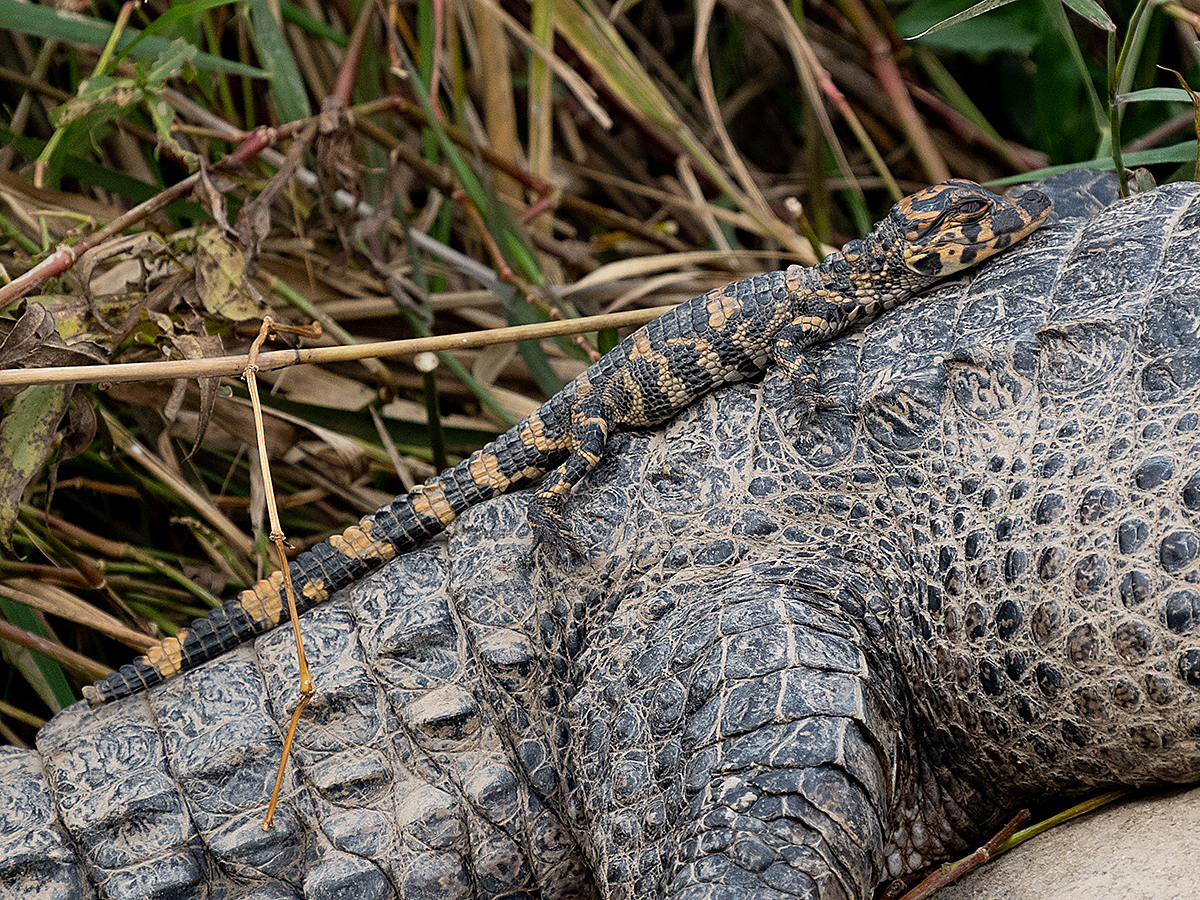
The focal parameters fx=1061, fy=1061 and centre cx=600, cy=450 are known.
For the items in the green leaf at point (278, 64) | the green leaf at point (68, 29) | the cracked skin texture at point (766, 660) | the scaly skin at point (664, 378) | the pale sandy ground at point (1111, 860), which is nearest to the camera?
the pale sandy ground at point (1111, 860)

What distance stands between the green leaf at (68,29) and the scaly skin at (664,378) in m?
1.34

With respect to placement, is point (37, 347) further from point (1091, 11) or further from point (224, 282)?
point (1091, 11)

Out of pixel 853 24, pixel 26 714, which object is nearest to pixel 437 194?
pixel 853 24

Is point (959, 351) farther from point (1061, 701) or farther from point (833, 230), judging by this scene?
point (833, 230)

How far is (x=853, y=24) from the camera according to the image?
3932 mm

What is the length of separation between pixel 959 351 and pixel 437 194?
2.16 meters

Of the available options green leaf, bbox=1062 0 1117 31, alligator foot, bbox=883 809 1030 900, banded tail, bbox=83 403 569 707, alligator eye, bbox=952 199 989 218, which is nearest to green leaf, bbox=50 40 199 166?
banded tail, bbox=83 403 569 707

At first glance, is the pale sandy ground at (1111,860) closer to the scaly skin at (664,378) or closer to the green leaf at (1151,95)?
the scaly skin at (664,378)

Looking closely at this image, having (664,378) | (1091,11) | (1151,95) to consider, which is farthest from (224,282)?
(1151,95)

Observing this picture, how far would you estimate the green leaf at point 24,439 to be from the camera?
241cm

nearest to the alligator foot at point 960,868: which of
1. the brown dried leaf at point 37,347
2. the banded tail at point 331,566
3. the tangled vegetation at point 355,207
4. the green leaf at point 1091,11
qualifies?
the banded tail at point 331,566

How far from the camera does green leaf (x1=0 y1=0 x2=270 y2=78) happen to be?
106 inches

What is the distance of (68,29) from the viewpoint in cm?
280

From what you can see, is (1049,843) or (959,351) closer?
(1049,843)
